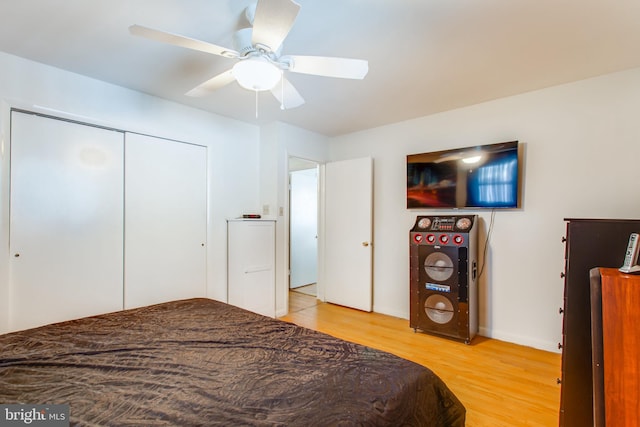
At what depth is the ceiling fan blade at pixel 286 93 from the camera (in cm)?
200

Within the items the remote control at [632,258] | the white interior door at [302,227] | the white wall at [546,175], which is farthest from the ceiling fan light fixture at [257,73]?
the white interior door at [302,227]

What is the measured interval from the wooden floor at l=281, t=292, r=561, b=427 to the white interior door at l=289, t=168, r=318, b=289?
5.33ft

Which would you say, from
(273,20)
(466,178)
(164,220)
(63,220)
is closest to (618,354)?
(273,20)

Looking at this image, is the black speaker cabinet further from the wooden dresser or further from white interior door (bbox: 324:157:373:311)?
the wooden dresser

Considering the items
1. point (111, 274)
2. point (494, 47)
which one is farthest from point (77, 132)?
point (494, 47)

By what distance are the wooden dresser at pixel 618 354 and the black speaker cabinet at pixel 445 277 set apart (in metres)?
1.82

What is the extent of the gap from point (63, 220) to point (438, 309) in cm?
350

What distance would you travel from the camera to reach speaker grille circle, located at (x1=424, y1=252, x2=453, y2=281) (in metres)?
3.14

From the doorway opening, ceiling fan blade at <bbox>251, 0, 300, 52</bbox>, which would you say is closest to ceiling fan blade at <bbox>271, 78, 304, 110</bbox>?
ceiling fan blade at <bbox>251, 0, 300, 52</bbox>

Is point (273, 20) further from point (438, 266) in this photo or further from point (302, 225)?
point (302, 225)

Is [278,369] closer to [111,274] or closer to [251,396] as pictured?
[251,396]

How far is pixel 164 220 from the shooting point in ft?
10.1

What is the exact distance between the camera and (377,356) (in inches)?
57.2

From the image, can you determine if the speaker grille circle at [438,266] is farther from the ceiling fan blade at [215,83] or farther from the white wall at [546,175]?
the ceiling fan blade at [215,83]
